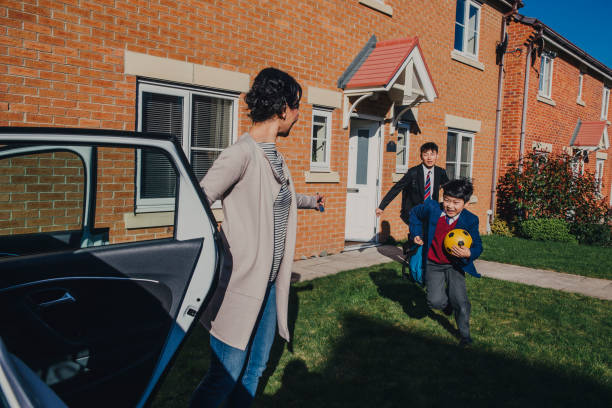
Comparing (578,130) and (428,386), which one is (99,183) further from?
(578,130)

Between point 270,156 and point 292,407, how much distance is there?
1797 millimetres

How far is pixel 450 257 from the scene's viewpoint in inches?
173

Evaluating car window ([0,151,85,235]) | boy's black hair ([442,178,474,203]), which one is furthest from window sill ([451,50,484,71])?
car window ([0,151,85,235])

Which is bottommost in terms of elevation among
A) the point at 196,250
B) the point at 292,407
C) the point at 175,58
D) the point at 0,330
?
the point at 292,407

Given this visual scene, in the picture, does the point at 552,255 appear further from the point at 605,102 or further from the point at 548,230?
the point at 605,102

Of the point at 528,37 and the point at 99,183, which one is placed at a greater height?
the point at 528,37

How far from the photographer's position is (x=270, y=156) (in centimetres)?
245

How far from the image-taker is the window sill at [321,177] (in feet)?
25.5

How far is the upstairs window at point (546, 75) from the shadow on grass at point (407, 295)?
1082 cm

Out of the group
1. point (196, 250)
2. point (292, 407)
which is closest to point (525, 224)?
point (292, 407)

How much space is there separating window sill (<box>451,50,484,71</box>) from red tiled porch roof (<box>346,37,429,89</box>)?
3.11m

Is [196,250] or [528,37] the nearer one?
[196,250]

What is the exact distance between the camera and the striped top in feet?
7.97

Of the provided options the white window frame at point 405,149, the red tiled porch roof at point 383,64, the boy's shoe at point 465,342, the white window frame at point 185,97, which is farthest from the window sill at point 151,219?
the white window frame at point 405,149
